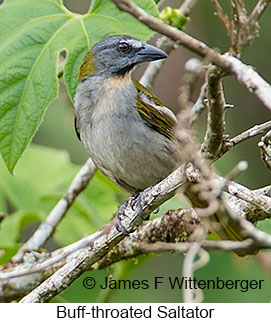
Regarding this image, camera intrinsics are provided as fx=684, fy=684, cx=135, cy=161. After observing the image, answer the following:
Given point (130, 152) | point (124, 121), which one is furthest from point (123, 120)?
point (130, 152)

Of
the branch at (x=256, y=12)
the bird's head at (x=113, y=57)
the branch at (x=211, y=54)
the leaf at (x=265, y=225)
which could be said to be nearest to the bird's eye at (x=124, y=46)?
the bird's head at (x=113, y=57)

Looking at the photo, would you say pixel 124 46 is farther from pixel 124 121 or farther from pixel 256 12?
pixel 256 12

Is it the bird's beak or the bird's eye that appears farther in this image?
the bird's eye

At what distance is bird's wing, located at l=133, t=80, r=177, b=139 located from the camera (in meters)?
3.93

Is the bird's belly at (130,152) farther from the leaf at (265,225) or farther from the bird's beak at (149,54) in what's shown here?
the leaf at (265,225)

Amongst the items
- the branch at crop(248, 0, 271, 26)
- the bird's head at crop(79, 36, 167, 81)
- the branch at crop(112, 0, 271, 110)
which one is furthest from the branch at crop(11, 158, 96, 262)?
the branch at crop(112, 0, 271, 110)

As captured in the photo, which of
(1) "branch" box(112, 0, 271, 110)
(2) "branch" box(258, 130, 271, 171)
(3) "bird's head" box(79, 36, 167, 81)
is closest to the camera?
(1) "branch" box(112, 0, 271, 110)

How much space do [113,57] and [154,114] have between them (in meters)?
0.48

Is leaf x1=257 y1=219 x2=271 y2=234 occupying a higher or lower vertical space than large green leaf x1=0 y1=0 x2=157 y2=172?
lower

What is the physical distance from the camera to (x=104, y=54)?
4191 millimetres

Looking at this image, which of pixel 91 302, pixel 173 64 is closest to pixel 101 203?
pixel 91 302

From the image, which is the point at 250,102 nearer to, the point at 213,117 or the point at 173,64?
the point at 173,64

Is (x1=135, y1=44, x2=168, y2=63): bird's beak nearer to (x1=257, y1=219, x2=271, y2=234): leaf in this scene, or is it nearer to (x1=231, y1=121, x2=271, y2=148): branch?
(x1=257, y1=219, x2=271, y2=234): leaf
